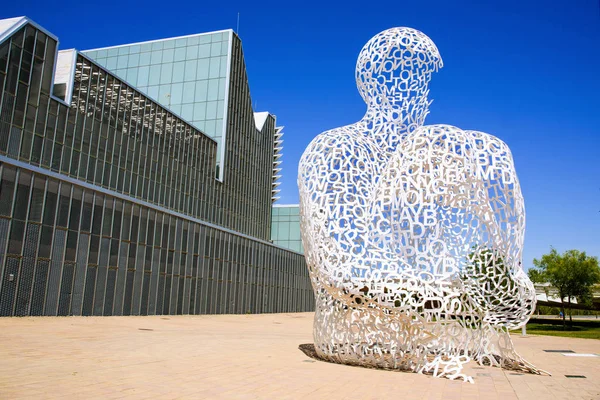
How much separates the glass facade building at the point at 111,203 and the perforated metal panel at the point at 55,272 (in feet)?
0.12

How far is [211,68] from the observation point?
42125 millimetres

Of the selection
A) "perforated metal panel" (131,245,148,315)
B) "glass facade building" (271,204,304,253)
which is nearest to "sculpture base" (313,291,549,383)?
"perforated metal panel" (131,245,148,315)

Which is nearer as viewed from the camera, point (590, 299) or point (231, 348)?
point (231, 348)

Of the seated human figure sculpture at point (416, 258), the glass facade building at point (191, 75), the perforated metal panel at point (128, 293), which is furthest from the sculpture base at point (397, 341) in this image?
the glass facade building at point (191, 75)

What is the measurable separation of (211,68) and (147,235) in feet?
75.2

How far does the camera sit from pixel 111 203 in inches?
816

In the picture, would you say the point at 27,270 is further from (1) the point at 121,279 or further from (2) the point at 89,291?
(1) the point at 121,279

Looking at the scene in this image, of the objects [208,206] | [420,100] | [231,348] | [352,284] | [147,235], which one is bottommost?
[231,348]

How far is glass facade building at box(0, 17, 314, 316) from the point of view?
17422 mm

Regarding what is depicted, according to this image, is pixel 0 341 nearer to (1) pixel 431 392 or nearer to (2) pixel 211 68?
(1) pixel 431 392

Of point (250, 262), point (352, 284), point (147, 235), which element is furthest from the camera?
point (250, 262)

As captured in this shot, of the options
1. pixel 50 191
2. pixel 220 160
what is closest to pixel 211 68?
pixel 220 160

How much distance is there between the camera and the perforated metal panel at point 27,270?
54.7ft

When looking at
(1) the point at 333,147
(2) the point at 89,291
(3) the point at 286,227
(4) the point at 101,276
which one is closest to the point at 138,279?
(4) the point at 101,276
